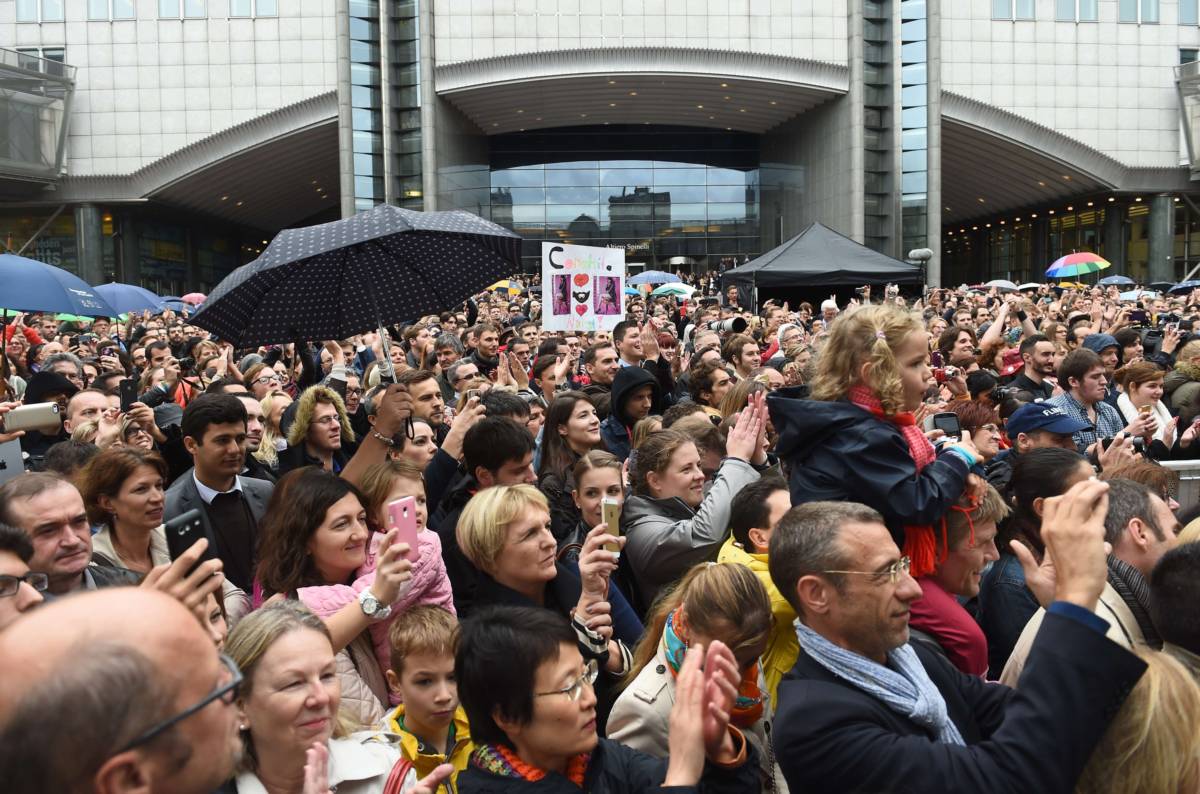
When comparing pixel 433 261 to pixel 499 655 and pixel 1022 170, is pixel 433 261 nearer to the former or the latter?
pixel 499 655

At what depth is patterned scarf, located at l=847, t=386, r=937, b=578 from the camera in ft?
11.6

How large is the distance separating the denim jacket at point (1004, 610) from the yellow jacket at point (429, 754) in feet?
6.25

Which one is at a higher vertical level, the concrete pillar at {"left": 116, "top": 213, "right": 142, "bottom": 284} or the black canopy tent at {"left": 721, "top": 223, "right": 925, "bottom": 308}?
the concrete pillar at {"left": 116, "top": 213, "right": 142, "bottom": 284}

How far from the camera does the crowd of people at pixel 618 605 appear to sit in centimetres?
212

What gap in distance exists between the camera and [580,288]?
1061 centimetres

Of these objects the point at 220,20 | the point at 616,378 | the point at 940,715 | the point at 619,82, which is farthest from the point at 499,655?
the point at 220,20

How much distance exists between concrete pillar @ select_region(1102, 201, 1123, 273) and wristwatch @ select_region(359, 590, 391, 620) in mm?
49482

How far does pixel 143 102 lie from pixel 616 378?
3986cm

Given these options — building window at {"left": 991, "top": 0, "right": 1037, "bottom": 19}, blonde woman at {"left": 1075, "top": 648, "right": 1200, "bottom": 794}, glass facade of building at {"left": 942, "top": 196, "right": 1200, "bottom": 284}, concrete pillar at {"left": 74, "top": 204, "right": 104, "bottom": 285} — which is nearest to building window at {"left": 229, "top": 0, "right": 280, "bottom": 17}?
concrete pillar at {"left": 74, "top": 204, "right": 104, "bottom": 285}

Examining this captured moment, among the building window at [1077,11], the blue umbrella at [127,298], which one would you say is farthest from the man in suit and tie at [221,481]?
the building window at [1077,11]

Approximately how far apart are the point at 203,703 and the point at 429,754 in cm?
172

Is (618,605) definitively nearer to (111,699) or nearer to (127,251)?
(111,699)

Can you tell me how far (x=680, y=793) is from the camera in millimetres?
2418

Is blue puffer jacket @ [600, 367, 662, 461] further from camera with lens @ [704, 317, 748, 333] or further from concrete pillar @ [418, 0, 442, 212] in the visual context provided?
concrete pillar @ [418, 0, 442, 212]
